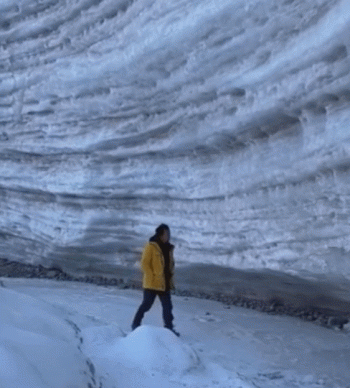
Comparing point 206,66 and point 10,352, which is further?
point 206,66

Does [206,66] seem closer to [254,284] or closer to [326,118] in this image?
[326,118]

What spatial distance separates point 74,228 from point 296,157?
4362mm

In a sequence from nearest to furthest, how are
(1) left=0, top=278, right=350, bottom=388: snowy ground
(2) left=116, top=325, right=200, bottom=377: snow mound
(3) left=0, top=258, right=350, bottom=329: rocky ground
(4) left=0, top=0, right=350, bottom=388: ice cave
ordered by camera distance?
1. (1) left=0, top=278, right=350, bottom=388: snowy ground
2. (2) left=116, top=325, right=200, bottom=377: snow mound
3. (4) left=0, top=0, right=350, bottom=388: ice cave
4. (3) left=0, top=258, right=350, bottom=329: rocky ground

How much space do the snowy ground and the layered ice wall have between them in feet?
2.69

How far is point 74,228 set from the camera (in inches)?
408

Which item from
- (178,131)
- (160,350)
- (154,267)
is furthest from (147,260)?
(178,131)

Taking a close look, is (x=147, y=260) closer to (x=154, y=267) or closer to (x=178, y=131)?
(x=154, y=267)

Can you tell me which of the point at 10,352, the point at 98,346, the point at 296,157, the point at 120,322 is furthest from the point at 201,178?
the point at 10,352

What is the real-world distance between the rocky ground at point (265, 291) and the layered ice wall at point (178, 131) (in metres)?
0.26

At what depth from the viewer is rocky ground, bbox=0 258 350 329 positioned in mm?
7371

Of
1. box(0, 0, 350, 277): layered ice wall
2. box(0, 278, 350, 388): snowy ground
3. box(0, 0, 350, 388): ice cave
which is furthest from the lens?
box(0, 0, 350, 277): layered ice wall

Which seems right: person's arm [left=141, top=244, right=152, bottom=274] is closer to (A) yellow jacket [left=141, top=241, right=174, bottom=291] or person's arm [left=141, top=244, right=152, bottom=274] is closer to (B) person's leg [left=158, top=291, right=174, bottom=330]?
(A) yellow jacket [left=141, top=241, right=174, bottom=291]

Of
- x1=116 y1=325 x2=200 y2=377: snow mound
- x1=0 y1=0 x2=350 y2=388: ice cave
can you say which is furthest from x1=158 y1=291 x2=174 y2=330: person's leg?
x1=116 y1=325 x2=200 y2=377: snow mound

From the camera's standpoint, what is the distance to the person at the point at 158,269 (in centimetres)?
614
